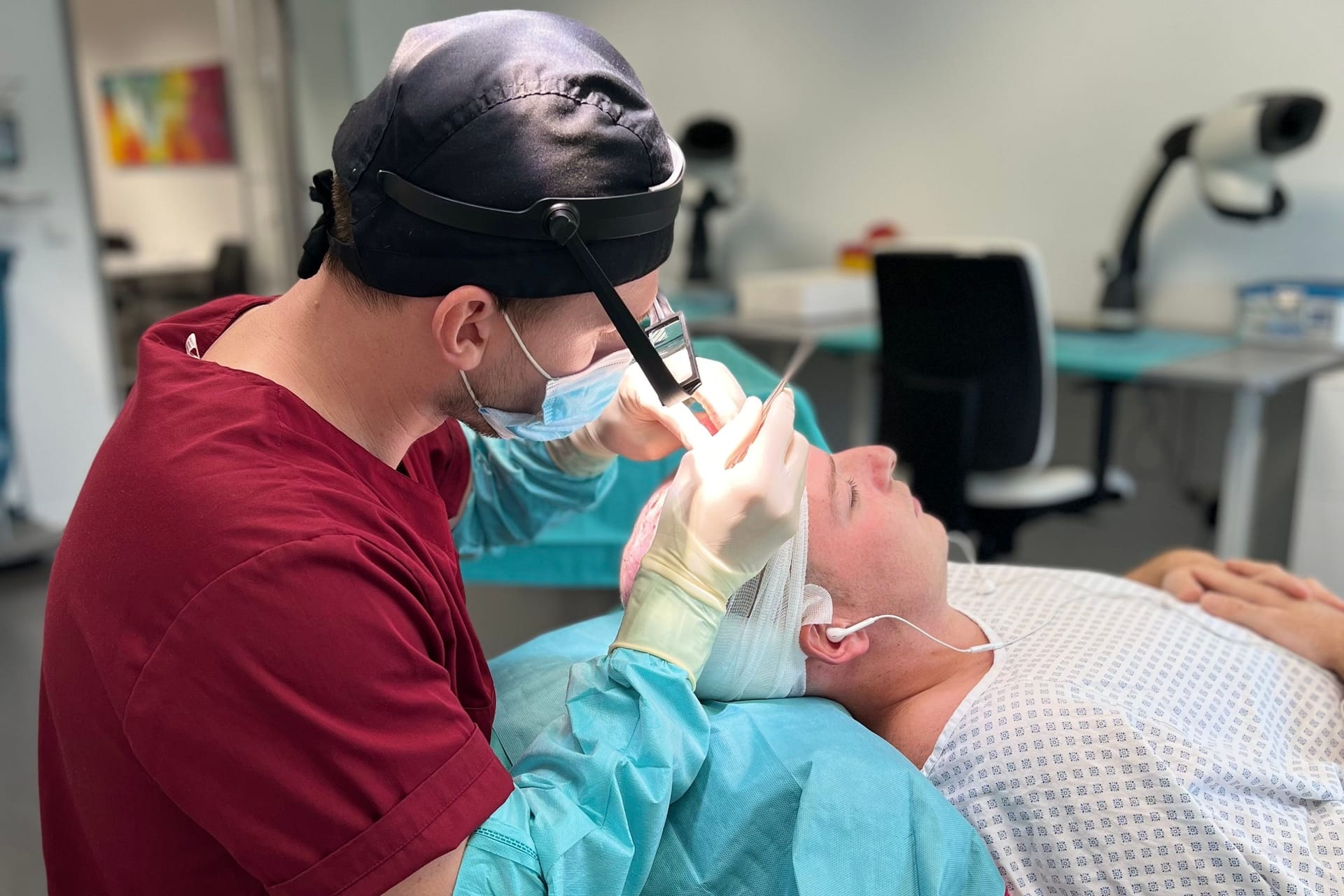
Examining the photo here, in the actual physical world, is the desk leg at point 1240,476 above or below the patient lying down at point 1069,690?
below

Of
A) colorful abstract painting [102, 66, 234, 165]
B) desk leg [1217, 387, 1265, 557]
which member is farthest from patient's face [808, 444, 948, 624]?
colorful abstract painting [102, 66, 234, 165]

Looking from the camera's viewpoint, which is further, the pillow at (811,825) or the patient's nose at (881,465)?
the patient's nose at (881,465)

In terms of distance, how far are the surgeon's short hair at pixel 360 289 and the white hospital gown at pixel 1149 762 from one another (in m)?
0.64

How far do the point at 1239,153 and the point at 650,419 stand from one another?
2.27 metres

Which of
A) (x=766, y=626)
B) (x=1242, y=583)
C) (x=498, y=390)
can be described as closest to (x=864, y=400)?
(x=1242, y=583)

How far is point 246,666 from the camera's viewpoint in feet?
2.44

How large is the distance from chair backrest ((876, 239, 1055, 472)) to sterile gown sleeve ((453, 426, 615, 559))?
146 centimetres

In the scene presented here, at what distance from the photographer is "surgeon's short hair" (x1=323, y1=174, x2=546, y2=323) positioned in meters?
0.90

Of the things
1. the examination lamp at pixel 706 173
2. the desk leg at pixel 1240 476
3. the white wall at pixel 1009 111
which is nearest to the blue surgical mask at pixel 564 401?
the desk leg at pixel 1240 476

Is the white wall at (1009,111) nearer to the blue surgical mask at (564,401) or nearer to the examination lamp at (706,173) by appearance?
the examination lamp at (706,173)

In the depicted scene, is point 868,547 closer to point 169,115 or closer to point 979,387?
point 979,387

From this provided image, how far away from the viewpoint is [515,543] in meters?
1.44

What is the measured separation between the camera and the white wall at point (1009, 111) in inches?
120

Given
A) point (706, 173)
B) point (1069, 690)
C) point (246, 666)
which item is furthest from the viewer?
point (706, 173)
